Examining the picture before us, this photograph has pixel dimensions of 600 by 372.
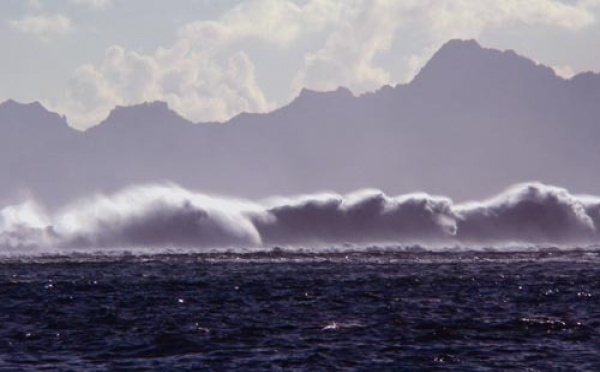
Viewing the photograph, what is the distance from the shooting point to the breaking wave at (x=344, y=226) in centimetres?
17962

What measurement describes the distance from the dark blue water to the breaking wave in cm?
8713

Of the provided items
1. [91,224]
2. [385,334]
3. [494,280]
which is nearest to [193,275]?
[494,280]

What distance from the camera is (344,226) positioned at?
593 ft

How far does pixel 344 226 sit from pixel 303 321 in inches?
5189

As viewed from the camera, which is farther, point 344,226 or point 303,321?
point 344,226

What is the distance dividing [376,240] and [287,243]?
14.4 m

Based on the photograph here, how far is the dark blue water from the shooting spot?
123 ft

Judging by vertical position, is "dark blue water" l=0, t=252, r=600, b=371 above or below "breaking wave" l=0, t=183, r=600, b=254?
below

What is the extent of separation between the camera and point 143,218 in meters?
187

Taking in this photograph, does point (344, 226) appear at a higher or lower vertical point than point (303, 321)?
higher

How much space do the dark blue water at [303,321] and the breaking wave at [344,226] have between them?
8713cm

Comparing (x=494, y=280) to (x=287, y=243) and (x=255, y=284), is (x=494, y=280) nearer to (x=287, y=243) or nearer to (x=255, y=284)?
(x=255, y=284)

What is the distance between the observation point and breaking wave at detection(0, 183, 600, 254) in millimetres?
179625

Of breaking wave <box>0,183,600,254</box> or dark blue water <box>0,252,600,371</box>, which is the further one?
breaking wave <box>0,183,600,254</box>
